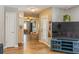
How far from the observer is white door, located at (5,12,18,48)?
7.50 meters

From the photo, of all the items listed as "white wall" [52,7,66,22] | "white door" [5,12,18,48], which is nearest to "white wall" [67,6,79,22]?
"white wall" [52,7,66,22]

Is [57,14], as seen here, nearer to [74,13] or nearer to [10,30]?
[74,13]

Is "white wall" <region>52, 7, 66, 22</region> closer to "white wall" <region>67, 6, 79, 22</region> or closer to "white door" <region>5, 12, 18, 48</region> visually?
"white wall" <region>67, 6, 79, 22</region>

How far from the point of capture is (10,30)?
7609 millimetres

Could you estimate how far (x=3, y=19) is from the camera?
6.77 meters

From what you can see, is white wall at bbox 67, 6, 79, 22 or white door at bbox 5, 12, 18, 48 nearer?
white wall at bbox 67, 6, 79, 22

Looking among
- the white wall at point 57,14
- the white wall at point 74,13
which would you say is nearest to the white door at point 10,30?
the white wall at point 57,14

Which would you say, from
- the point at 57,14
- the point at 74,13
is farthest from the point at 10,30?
the point at 74,13

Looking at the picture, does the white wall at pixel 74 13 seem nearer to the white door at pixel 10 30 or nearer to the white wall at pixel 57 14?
the white wall at pixel 57 14
